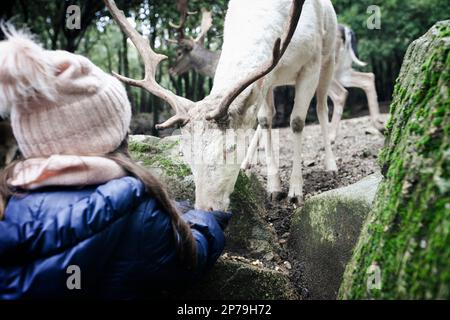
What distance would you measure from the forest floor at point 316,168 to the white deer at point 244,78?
1.34 feet

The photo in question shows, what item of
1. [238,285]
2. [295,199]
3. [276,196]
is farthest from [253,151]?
[238,285]

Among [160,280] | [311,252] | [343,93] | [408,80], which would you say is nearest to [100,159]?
[160,280]

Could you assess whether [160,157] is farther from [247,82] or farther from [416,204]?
[416,204]

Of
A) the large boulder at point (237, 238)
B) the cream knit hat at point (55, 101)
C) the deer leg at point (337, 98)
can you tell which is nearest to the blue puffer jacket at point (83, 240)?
the cream knit hat at point (55, 101)

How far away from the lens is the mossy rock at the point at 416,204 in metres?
1.41

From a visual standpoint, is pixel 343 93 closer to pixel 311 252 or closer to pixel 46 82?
pixel 311 252

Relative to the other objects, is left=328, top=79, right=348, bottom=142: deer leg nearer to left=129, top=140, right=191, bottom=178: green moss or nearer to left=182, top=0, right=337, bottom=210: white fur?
left=182, top=0, right=337, bottom=210: white fur

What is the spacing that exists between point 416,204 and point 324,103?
4548 mm

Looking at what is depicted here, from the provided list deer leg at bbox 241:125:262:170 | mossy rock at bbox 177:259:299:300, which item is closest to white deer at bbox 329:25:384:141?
deer leg at bbox 241:125:262:170

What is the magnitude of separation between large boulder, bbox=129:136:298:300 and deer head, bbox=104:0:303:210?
0.18 m

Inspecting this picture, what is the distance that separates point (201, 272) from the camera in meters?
2.20

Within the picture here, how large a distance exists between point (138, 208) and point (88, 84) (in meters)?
0.49

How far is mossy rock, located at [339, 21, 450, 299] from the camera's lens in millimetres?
1414

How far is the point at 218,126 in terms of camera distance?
3223 mm
